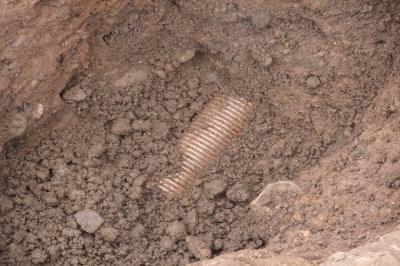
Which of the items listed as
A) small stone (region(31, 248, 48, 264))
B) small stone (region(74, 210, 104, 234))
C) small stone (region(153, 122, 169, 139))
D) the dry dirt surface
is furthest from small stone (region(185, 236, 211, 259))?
small stone (region(31, 248, 48, 264))

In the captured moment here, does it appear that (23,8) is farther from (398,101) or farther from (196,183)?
(398,101)

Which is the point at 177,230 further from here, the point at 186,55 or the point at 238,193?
the point at 186,55

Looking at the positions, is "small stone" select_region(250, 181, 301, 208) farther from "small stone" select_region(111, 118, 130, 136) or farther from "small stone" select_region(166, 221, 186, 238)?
"small stone" select_region(111, 118, 130, 136)

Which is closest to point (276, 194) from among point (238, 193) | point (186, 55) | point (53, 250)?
point (238, 193)

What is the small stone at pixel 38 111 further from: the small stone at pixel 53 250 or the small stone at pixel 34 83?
the small stone at pixel 53 250

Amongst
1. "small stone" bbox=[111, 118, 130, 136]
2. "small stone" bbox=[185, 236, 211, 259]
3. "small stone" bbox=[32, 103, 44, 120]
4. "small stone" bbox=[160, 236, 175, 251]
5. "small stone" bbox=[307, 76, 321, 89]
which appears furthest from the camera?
"small stone" bbox=[111, 118, 130, 136]

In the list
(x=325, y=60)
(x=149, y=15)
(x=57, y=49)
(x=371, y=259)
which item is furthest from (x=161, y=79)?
(x=371, y=259)
